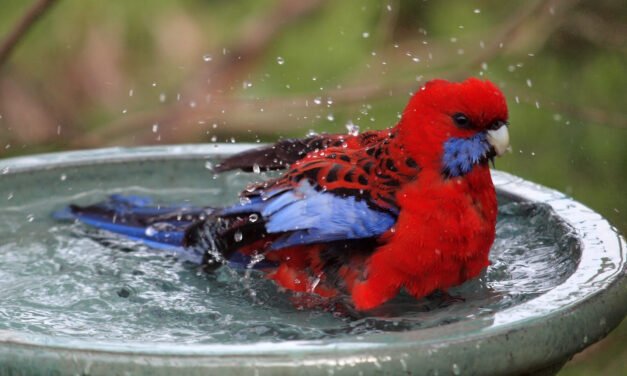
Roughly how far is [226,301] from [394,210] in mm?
424

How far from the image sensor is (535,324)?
5.91ft

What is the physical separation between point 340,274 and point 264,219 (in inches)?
8.1

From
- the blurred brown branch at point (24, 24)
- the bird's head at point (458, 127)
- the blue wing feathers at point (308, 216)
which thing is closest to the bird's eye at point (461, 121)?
the bird's head at point (458, 127)

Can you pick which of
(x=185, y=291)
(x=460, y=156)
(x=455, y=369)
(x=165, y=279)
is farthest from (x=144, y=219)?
(x=455, y=369)

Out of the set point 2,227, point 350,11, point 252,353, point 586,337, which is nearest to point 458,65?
point 350,11

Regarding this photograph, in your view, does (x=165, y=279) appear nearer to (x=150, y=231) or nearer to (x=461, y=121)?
(x=150, y=231)

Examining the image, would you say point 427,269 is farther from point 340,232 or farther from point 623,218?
point 623,218

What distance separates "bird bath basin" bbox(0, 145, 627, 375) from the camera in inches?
65.6

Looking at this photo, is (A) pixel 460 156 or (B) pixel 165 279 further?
(B) pixel 165 279

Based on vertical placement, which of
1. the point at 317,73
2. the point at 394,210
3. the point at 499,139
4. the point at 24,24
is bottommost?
the point at 394,210

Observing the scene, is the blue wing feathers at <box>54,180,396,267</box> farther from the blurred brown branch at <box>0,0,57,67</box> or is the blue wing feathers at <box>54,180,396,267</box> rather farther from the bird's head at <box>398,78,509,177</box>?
the blurred brown branch at <box>0,0,57,67</box>

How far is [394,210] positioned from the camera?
2.29 meters

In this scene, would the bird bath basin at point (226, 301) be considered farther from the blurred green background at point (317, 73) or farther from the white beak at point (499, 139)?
the blurred green background at point (317, 73)

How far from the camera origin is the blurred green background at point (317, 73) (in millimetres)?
4395
